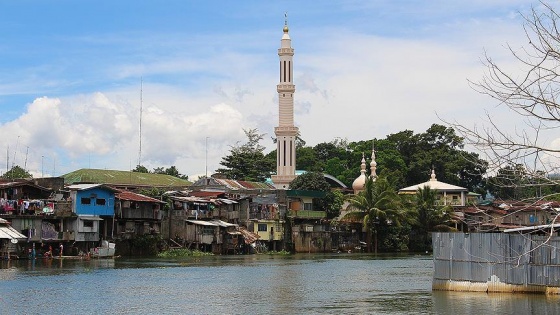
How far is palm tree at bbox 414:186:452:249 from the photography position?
3211 inches

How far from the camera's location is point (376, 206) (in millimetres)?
76875

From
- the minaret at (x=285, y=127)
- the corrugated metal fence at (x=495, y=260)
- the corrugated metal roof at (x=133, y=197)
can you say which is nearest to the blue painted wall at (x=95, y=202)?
the corrugated metal roof at (x=133, y=197)

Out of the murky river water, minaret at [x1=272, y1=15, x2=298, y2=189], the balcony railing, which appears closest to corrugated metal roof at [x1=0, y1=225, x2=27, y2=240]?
the murky river water

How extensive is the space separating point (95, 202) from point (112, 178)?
23.3 meters

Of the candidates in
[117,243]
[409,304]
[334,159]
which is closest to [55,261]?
[117,243]

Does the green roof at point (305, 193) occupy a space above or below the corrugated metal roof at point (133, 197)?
above

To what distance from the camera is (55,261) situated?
51.1 m

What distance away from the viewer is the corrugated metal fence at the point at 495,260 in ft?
82.2

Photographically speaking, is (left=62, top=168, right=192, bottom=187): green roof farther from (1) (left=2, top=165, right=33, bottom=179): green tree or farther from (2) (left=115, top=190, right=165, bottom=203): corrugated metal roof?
(2) (left=115, top=190, right=165, bottom=203): corrugated metal roof

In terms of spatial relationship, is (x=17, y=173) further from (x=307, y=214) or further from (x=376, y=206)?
(x=376, y=206)

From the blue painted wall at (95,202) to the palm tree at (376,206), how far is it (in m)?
26.7

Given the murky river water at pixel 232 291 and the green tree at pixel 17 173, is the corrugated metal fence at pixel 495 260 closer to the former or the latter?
the murky river water at pixel 232 291

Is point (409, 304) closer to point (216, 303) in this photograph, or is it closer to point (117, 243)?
point (216, 303)

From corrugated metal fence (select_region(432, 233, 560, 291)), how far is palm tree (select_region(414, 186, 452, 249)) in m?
54.2
